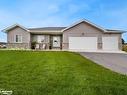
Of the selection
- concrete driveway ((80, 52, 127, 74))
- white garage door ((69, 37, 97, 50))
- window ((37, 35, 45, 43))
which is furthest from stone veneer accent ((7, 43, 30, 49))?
concrete driveway ((80, 52, 127, 74))

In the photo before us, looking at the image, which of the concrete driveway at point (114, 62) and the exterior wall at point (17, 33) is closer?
the concrete driveway at point (114, 62)

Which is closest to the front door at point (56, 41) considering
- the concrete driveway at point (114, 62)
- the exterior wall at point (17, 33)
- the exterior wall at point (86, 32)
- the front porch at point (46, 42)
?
the front porch at point (46, 42)

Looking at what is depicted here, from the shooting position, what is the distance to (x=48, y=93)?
7.36m

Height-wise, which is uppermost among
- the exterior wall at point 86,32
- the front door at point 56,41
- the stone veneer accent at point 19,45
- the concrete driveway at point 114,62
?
the exterior wall at point 86,32

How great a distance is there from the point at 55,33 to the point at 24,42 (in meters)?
5.09

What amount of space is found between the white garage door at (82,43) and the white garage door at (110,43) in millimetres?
1376

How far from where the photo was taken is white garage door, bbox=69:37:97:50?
40.8 m

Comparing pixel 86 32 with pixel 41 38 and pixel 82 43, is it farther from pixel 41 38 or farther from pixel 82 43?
pixel 41 38

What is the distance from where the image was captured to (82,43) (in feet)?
134

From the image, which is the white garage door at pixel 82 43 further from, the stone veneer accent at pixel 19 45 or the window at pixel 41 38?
the stone veneer accent at pixel 19 45

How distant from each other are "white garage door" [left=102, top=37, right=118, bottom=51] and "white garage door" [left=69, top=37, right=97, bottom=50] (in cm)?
138

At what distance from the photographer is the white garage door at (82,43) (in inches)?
1607

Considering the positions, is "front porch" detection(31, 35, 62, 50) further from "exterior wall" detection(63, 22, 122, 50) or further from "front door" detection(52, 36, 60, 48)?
"exterior wall" detection(63, 22, 122, 50)

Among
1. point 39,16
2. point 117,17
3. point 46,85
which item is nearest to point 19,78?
point 46,85
